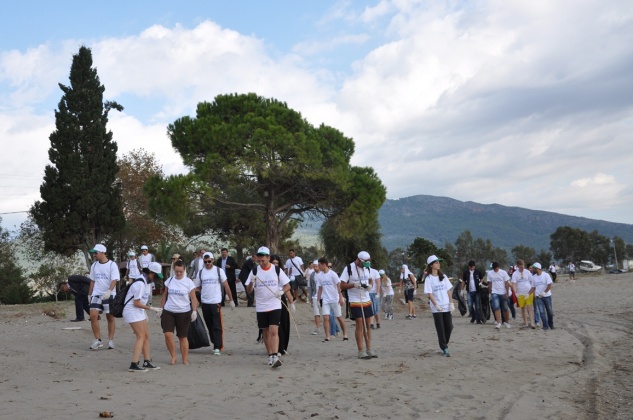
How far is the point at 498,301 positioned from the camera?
1723 cm

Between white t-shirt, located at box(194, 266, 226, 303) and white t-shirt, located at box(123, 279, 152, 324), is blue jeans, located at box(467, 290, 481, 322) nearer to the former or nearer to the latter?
white t-shirt, located at box(194, 266, 226, 303)

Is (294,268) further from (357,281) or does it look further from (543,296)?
(543,296)

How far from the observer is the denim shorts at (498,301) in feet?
56.3

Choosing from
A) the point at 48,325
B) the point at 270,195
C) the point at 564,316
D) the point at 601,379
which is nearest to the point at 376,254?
the point at 270,195

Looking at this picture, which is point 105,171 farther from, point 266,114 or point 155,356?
point 155,356

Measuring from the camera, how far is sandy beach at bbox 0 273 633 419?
7.04m

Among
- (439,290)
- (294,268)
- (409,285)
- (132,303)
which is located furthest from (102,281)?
(409,285)

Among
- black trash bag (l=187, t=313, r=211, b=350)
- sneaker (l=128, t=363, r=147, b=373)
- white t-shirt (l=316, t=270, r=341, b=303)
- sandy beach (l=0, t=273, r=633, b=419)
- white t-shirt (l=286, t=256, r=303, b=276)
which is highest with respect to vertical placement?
white t-shirt (l=286, t=256, r=303, b=276)

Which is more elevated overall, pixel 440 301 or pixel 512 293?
pixel 440 301

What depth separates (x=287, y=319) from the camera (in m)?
11.3

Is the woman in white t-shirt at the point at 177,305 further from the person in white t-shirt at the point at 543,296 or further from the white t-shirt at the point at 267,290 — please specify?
Result: the person in white t-shirt at the point at 543,296

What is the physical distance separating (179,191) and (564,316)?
16355mm

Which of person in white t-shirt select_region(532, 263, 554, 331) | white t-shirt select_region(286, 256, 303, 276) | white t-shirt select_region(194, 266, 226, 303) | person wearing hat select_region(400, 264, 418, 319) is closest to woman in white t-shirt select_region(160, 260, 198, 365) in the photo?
white t-shirt select_region(194, 266, 226, 303)

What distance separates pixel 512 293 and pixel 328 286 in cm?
668
